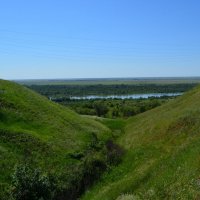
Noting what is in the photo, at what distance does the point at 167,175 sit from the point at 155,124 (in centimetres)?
2245

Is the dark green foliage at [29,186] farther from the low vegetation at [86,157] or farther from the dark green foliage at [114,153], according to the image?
the dark green foliage at [114,153]

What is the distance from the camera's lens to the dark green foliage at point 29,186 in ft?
84.1

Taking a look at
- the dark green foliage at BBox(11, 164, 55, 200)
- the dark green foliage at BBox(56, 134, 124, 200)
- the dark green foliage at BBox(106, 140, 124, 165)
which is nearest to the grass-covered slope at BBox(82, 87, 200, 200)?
the dark green foliage at BBox(106, 140, 124, 165)

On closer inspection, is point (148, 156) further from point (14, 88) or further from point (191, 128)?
point (14, 88)

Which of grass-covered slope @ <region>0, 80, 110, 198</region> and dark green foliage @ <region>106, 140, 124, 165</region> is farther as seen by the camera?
dark green foliage @ <region>106, 140, 124, 165</region>

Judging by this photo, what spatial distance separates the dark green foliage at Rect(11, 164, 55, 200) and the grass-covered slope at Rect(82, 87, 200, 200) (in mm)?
3617

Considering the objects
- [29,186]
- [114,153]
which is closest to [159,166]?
[29,186]

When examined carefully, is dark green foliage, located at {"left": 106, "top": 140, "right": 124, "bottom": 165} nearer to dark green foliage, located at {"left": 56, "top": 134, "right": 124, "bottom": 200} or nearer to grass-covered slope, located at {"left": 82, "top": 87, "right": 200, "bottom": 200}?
dark green foliage, located at {"left": 56, "top": 134, "right": 124, "bottom": 200}

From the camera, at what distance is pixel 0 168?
3025 centimetres

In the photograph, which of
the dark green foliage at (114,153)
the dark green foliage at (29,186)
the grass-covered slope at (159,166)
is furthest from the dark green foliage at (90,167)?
the dark green foliage at (29,186)

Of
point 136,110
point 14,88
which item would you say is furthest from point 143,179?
point 136,110

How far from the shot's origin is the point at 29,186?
25766mm

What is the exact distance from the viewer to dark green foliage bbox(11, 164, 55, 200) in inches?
1009

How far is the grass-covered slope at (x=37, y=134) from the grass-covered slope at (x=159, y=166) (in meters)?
4.62
